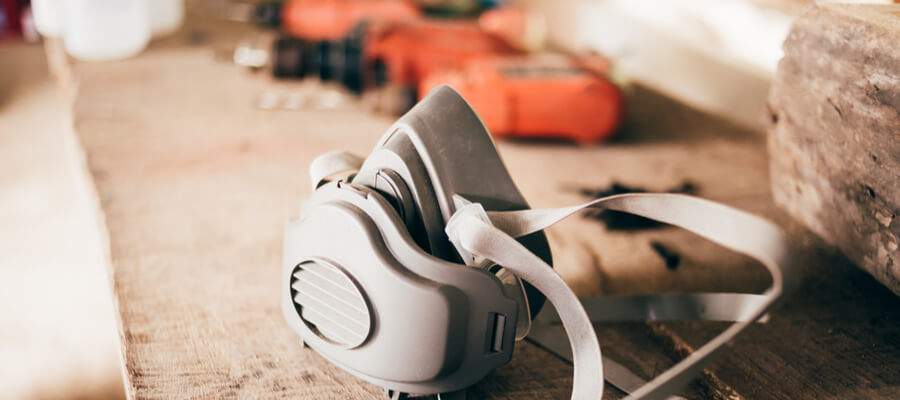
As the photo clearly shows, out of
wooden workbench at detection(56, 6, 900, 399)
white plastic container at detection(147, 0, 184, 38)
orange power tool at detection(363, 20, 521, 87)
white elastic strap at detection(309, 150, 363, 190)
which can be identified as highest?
white elastic strap at detection(309, 150, 363, 190)

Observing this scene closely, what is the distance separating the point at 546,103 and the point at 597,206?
0.76 meters

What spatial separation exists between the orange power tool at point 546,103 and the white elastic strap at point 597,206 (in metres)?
0.72

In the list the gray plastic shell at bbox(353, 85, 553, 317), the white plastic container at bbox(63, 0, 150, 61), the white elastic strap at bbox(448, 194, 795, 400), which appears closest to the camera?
the white elastic strap at bbox(448, 194, 795, 400)

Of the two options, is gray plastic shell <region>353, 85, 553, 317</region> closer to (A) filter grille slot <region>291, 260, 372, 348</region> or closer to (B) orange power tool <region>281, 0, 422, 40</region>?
(A) filter grille slot <region>291, 260, 372, 348</region>

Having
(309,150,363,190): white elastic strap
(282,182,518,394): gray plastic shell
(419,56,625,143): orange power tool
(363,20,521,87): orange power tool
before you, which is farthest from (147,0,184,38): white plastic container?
(282,182,518,394): gray plastic shell

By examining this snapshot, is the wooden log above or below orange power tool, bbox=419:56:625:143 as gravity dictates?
above

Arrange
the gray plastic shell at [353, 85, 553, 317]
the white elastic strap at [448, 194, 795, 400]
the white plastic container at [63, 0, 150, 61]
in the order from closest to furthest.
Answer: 1. the white elastic strap at [448, 194, 795, 400]
2. the gray plastic shell at [353, 85, 553, 317]
3. the white plastic container at [63, 0, 150, 61]

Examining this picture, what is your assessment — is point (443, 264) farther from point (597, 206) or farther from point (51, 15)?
point (51, 15)

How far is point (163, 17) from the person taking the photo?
2008mm

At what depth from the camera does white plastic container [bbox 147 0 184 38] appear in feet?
6.47

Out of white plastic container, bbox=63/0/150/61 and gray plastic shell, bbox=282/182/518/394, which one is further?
white plastic container, bbox=63/0/150/61

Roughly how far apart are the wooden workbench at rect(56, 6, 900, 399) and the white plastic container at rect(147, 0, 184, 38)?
17.8 inches

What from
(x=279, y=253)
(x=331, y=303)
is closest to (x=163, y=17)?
(x=279, y=253)

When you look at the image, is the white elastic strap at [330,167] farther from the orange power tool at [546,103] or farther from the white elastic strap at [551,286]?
the orange power tool at [546,103]
